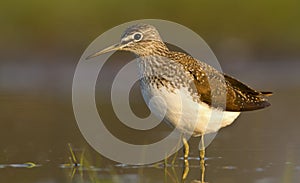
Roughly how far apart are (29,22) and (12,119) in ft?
12.1

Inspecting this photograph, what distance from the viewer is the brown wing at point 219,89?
7906 mm

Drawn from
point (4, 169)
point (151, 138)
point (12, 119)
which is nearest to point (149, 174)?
point (4, 169)

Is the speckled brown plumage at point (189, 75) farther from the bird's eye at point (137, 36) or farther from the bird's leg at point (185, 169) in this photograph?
the bird's leg at point (185, 169)

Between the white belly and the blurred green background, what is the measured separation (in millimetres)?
2092

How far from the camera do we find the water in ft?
24.5

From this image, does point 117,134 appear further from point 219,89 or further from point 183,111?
point 183,111

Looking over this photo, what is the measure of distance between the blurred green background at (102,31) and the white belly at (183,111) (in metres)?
2.09

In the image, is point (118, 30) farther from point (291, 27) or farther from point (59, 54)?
point (291, 27)

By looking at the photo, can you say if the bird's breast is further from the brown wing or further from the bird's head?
the bird's head

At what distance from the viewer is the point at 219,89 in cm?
807

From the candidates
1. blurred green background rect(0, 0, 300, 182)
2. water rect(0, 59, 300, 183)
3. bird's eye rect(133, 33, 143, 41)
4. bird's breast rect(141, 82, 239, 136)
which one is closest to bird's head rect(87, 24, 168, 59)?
bird's eye rect(133, 33, 143, 41)

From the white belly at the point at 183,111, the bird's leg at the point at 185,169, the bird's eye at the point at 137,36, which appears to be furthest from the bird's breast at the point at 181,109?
the bird's eye at the point at 137,36

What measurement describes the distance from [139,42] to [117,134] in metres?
2.18

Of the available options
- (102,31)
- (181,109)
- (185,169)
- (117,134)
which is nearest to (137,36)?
(181,109)
